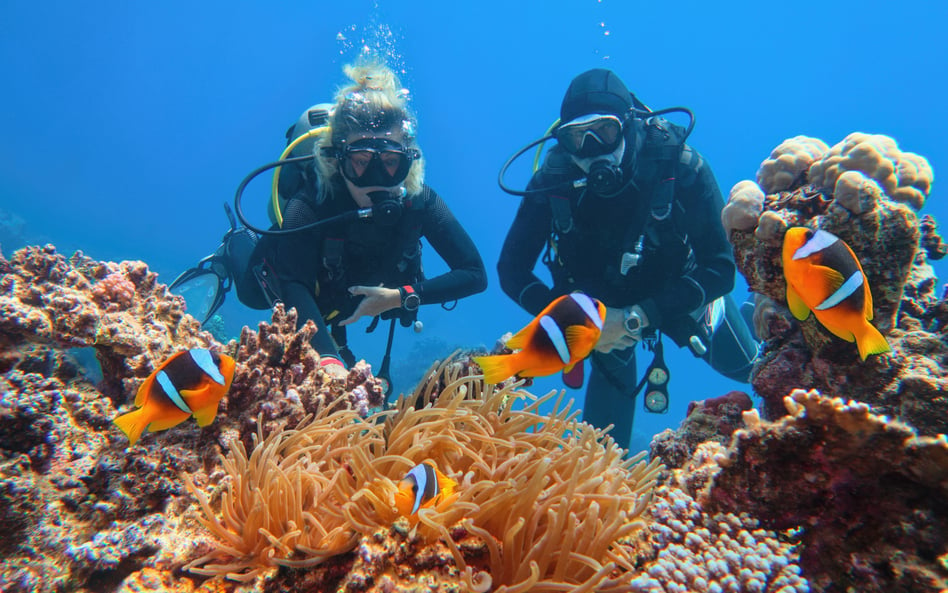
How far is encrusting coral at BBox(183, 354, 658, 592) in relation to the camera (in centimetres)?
126

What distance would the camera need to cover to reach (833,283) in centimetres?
153

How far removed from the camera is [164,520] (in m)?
1.58

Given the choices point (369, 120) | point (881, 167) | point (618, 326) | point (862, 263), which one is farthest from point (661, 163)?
point (369, 120)

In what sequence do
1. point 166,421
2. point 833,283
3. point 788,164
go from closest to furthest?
point 833,283, point 166,421, point 788,164

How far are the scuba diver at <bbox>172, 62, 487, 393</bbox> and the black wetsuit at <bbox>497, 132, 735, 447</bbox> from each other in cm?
73

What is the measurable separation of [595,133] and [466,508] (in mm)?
4101

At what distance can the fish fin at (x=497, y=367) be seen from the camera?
1.80 metres

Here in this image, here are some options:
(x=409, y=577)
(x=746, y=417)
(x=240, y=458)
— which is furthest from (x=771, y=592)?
(x=240, y=458)

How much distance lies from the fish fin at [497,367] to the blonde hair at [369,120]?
3.18 metres

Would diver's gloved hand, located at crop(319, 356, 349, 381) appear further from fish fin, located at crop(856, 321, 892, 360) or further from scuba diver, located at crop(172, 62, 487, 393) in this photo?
fish fin, located at crop(856, 321, 892, 360)

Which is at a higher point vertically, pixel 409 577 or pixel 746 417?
pixel 746 417

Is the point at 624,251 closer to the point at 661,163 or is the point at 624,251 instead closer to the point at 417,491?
the point at 661,163

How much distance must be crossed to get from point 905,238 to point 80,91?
5137 inches

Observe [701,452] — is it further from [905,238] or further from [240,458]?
[240,458]
